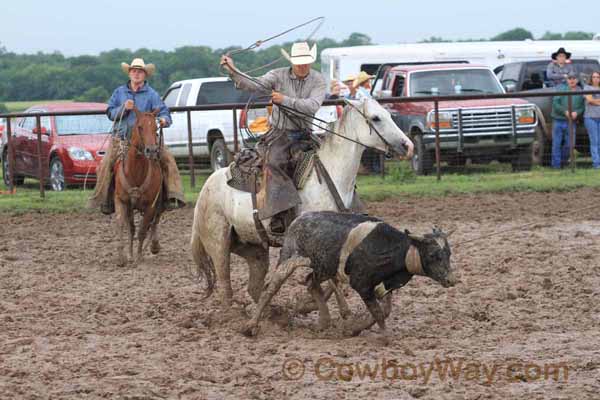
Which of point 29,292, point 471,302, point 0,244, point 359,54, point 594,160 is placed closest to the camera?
point 471,302

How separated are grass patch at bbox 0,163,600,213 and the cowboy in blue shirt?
3.77m

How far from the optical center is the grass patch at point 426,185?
1628cm

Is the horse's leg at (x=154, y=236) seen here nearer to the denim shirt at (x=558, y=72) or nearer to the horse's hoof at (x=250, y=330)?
the horse's hoof at (x=250, y=330)

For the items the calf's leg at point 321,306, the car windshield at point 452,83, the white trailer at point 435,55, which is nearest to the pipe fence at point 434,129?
the car windshield at point 452,83

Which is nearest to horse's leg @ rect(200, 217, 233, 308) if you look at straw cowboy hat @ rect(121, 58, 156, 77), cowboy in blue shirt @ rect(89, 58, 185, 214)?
cowboy in blue shirt @ rect(89, 58, 185, 214)

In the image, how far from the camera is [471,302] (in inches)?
366

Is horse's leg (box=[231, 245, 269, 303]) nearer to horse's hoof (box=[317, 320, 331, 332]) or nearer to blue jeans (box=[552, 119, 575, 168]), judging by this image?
horse's hoof (box=[317, 320, 331, 332])

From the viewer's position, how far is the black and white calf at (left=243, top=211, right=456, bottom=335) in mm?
7676

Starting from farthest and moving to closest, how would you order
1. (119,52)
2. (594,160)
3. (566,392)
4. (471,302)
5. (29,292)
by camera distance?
1. (119,52)
2. (594,160)
3. (29,292)
4. (471,302)
5. (566,392)

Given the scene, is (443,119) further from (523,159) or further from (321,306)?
(321,306)

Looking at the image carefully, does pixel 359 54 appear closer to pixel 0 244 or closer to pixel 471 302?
pixel 0 244

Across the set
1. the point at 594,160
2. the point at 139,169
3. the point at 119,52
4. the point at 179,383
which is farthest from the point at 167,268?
the point at 119,52

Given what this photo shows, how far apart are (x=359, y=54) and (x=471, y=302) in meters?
17.2

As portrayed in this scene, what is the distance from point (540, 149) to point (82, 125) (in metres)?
7.29
